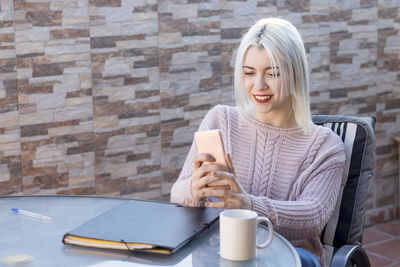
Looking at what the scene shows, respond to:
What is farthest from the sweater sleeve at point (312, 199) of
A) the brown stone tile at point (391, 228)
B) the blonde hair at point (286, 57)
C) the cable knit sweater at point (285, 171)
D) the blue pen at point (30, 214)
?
the brown stone tile at point (391, 228)

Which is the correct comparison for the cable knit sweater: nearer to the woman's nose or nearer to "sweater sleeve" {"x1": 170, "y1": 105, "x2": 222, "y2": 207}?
"sweater sleeve" {"x1": 170, "y1": 105, "x2": 222, "y2": 207}

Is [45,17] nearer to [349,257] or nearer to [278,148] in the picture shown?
[278,148]

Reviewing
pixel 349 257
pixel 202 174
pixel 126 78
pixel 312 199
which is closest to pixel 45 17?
pixel 126 78

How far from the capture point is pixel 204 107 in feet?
10.8

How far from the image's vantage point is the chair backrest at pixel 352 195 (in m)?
2.03

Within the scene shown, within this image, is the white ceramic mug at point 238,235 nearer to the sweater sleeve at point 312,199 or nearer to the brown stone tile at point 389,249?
the sweater sleeve at point 312,199

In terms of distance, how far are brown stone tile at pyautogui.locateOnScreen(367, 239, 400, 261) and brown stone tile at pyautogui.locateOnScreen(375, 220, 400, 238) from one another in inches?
5.7

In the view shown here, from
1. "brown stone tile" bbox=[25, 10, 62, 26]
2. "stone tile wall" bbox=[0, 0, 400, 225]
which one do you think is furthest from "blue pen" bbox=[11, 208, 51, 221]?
"brown stone tile" bbox=[25, 10, 62, 26]

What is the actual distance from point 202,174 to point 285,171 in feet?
1.17

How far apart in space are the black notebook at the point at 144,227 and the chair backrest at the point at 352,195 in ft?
1.60

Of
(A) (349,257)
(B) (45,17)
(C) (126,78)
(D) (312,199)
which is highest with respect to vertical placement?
(B) (45,17)

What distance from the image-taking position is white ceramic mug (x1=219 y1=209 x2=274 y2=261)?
1408mm

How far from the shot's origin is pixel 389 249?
3623mm

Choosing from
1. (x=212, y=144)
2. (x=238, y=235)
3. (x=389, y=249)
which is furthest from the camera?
(x=389, y=249)
